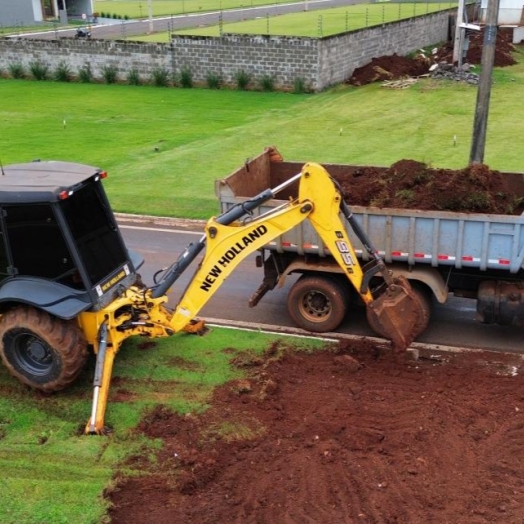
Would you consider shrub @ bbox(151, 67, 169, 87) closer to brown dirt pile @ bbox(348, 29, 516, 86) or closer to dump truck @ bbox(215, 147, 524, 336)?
brown dirt pile @ bbox(348, 29, 516, 86)

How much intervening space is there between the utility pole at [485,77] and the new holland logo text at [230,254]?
6.62 metres

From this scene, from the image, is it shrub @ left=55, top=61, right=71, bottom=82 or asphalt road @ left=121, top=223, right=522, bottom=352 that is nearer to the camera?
asphalt road @ left=121, top=223, right=522, bottom=352

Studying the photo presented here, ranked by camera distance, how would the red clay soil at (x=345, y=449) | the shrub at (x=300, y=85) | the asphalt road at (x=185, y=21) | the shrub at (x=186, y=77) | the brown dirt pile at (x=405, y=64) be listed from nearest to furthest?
1. the red clay soil at (x=345, y=449)
2. the shrub at (x=300, y=85)
3. the brown dirt pile at (x=405, y=64)
4. the shrub at (x=186, y=77)
5. the asphalt road at (x=185, y=21)

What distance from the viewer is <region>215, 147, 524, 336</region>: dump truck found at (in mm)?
9789

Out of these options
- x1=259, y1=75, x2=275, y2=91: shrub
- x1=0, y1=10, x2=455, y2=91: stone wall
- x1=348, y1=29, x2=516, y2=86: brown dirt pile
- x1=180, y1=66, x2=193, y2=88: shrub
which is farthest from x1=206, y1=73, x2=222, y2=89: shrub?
x1=348, y1=29, x2=516, y2=86: brown dirt pile

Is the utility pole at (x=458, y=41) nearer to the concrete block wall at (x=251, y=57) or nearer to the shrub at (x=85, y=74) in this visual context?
the concrete block wall at (x=251, y=57)

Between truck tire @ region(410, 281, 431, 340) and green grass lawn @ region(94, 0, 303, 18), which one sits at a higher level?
green grass lawn @ region(94, 0, 303, 18)

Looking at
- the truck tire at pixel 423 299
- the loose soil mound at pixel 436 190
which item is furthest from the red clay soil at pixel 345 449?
the loose soil mound at pixel 436 190

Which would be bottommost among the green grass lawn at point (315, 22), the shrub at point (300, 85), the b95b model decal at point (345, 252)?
the shrub at point (300, 85)

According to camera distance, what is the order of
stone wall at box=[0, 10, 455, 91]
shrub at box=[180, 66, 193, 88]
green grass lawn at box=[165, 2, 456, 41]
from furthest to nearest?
1. green grass lawn at box=[165, 2, 456, 41]
2. shrub at box=[180, 66, 193, 88]
3. stone wall at box=[0, 10, 455, 91]

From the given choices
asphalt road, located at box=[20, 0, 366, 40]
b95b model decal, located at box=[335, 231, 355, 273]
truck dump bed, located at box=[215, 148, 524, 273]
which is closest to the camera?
b95b model decal, located at box=[335, 231, 355, 273]

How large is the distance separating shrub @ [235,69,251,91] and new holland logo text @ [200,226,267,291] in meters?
22.0

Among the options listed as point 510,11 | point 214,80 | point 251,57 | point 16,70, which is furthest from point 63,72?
point 510,11

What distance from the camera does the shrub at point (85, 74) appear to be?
32656 mm
